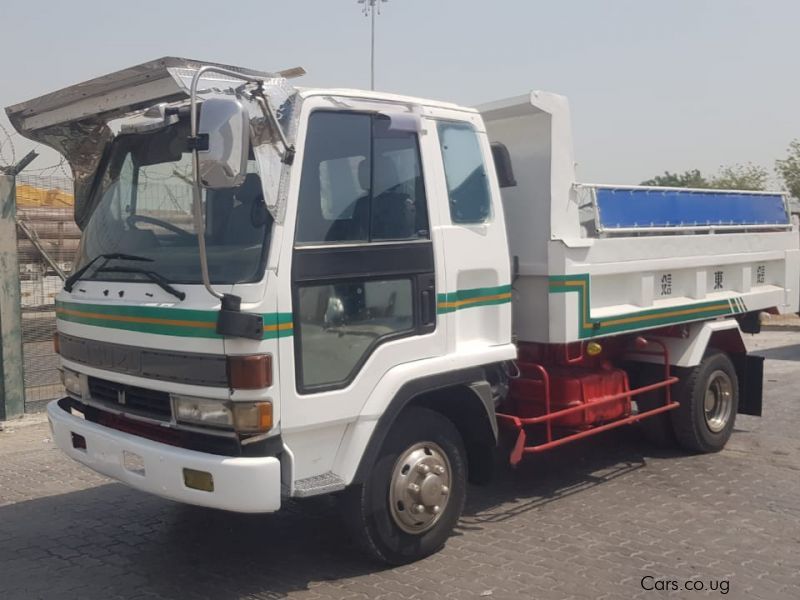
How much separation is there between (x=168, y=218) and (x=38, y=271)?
4965mm

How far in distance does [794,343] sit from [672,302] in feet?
31.2

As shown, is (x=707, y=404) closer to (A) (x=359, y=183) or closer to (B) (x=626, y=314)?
(B) (x=626, y=314)

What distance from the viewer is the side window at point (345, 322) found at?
13.3 ft

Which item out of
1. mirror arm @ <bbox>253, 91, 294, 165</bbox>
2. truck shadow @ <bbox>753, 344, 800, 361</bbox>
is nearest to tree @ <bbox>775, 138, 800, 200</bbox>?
truck shadow @ <bbox>753, 344, 800, 361</bbox>

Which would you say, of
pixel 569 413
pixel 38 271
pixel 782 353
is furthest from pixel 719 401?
pixel 782 353

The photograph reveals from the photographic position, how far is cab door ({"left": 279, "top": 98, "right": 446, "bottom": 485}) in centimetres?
405

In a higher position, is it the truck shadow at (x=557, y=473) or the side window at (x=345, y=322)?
the side window at (x=345, y=322)

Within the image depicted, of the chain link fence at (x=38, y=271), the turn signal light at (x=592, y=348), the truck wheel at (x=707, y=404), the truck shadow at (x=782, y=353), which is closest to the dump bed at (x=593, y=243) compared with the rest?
the turn signal light at (x=592, y=348)

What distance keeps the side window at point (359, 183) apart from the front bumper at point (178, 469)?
1111 millimetres

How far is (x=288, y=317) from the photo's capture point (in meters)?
3.95

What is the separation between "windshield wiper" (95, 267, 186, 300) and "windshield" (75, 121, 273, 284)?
1.0 inches

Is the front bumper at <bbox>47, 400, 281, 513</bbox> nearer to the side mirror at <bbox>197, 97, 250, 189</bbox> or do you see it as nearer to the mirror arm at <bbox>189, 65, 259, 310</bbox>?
the mirror arm at <bbox>189, 65, 259, 310</bbox>

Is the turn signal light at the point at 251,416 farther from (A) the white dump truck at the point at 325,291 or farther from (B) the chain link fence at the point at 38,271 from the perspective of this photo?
(B) the chain link fence at the point at 38,271

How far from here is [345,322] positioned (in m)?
4.23
